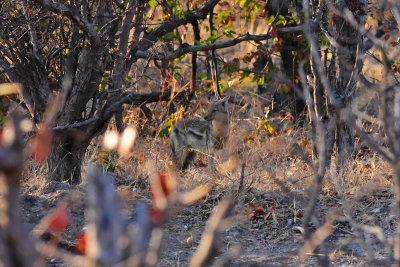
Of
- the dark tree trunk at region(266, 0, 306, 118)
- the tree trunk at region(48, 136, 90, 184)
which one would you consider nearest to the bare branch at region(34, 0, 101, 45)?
the tree trunk at region(48, 136, 90, 184)

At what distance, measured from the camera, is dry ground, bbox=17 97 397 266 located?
15.1 feet

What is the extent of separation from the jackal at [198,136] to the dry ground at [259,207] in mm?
1604

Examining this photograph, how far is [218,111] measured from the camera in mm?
9305

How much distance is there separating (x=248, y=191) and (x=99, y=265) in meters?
4.26

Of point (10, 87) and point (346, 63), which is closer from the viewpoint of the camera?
point (10, 87)

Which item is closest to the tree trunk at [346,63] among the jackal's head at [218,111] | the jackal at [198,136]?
the jackal at [198,136]

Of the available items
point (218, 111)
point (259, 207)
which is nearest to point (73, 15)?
point (259, 207)

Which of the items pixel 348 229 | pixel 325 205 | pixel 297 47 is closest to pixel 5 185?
pixel 348 229

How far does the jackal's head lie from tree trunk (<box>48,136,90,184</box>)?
3.12 metres

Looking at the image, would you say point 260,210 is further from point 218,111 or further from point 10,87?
point 218,111

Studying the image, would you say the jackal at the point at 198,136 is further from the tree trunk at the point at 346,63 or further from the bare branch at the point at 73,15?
the bare branch at the point at 73,15

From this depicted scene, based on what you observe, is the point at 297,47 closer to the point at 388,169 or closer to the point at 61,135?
the point at 388,169

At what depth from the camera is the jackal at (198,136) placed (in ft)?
28.2

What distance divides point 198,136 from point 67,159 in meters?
2.73
